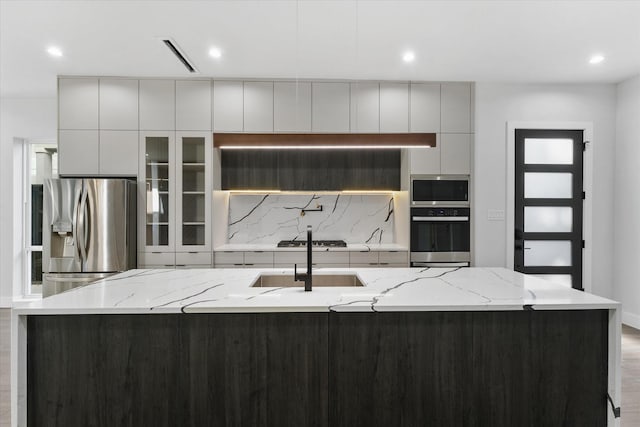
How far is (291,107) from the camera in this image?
4.79m

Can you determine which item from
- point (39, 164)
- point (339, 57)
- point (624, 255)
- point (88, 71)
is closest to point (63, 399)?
point (339, 57)

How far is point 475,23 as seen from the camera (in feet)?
11.1

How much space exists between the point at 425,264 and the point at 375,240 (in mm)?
758

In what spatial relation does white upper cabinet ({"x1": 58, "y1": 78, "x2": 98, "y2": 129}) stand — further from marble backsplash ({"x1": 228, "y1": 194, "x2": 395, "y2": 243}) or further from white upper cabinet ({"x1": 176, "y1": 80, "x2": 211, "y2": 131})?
marble backsplash ({"x1": 228, "y1": 194, "x2": 395, "y2": 243})

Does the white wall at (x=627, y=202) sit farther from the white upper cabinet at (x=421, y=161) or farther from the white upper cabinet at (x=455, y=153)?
the white upper cabinet at (x=421, y=161)

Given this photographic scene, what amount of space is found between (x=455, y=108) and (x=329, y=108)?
1.44m

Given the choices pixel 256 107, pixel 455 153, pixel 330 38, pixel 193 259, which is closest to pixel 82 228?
pixel 193 259

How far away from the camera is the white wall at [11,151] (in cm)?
566

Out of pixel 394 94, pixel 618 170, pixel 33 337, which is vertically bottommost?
pixel 33 337

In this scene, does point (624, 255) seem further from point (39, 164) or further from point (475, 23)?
point (39, 164)

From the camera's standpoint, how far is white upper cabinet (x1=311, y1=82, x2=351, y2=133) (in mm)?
4781

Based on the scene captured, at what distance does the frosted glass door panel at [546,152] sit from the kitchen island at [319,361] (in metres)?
3.39

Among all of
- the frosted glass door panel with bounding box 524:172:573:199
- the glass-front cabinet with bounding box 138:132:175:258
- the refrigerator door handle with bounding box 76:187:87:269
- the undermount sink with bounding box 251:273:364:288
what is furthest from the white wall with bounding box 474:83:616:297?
the refrigerator door handle with bounding box 76:187:87:269

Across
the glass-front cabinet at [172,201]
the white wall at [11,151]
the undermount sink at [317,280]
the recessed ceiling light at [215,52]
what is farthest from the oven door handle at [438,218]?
the white wall at [11,151]
